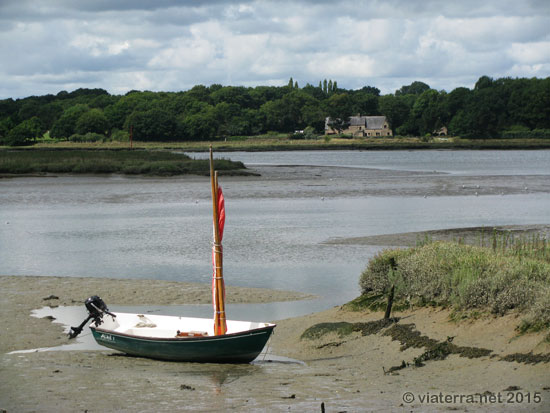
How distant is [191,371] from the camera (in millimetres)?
13727

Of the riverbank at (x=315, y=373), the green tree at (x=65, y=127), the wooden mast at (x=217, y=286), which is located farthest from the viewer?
the green tree at (x=65, y=127)

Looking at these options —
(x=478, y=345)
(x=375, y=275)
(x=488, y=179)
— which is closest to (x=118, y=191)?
(x=488, y=179)

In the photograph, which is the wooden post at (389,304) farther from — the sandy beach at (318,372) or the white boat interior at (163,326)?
the white boat interior at (163,326)

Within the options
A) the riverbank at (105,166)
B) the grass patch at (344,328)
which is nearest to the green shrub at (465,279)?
the grass patch at (344,328)

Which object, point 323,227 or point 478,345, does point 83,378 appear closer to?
point 478,345

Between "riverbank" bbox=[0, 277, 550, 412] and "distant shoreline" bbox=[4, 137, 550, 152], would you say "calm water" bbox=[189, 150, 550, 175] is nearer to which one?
"distant shoreline" bbox=[4, 137, 550, 152]

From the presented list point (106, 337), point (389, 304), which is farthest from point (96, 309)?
point (389, 304)

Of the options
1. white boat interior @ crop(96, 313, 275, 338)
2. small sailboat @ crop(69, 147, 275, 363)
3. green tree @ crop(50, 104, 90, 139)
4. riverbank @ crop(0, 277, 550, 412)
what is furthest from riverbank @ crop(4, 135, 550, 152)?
riverbank @ crop(0, 277, 550, 412)

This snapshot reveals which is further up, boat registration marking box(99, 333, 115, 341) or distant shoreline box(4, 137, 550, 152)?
distant shoreline box(4, 137, 550, 152)

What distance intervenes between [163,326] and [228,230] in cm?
2009

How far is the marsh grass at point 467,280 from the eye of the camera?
13320 mm

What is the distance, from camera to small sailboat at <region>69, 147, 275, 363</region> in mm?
13789

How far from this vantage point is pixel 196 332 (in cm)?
1491

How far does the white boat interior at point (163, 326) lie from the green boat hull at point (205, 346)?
448mm
